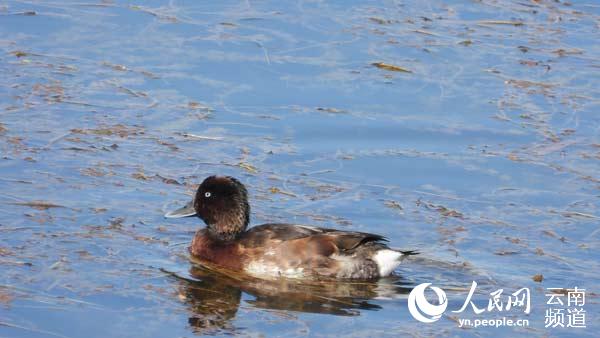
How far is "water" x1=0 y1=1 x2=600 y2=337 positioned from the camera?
998cm

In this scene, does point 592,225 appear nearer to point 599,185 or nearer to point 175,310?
point 599,185

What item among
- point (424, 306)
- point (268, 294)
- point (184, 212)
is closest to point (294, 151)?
point (184, 212)

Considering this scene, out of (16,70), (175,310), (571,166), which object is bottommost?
(175,310)

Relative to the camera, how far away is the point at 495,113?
14.5m

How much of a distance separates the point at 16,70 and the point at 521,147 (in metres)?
5.48

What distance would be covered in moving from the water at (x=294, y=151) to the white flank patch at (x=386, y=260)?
23cm

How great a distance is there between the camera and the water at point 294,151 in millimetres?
9984

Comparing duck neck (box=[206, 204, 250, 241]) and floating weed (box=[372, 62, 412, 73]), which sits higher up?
floating weed (box=[372, 62, 412, 73])

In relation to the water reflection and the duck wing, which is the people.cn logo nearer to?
the water reflection

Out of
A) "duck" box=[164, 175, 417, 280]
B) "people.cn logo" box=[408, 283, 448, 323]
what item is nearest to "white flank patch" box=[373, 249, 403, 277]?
"duck" box=[164, 175, 417, 280]

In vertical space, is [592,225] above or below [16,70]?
below

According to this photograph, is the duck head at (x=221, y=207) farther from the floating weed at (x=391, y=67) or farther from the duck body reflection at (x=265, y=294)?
the floating weed at (x=391, y=67)

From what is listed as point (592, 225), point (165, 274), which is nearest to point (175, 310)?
point (165, 274)

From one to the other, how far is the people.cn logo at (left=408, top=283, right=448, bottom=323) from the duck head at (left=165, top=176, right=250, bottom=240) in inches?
68.8
